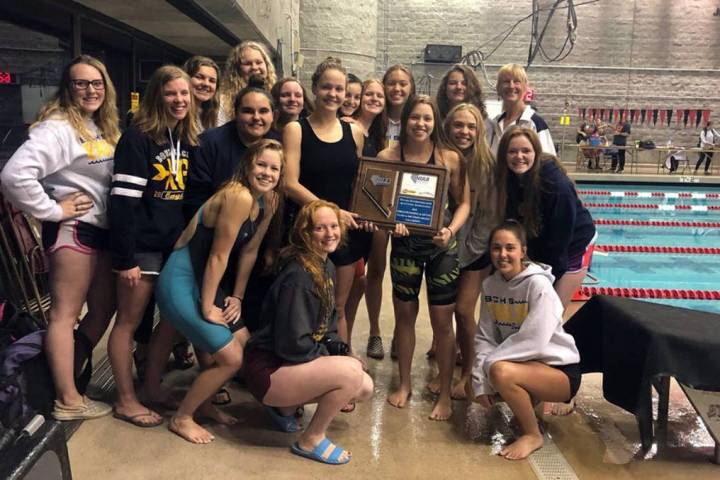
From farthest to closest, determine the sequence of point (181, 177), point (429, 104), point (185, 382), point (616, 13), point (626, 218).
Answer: point (616, 13) → point (626, 218) → point (185, 382) → point (429, 104) → point (181, 177)

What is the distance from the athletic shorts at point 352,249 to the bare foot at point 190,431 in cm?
98

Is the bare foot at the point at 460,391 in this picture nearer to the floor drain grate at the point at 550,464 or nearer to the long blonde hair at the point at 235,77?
the floor drain grate at the point at 550,464

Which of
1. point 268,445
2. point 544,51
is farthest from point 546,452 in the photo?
point 544,51

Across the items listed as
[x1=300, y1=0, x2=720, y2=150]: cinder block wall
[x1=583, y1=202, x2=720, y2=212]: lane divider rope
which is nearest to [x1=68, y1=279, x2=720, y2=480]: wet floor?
[x1=583, y1=202, x2=720, y2=212]: lane divider rope

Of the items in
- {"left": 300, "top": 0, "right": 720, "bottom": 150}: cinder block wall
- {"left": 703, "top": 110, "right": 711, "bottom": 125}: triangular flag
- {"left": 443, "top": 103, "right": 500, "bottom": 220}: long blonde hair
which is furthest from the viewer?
{"left": 703, "top": 110, "right": 711, "bottom": 125}: triangular flag

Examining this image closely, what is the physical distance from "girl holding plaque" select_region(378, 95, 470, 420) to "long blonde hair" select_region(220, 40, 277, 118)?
2.82 feet

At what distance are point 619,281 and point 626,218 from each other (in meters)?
3.96

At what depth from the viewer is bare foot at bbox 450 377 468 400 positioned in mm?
3023

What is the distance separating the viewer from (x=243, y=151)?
2625 mm

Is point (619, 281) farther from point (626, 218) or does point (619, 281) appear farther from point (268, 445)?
point (268, 445)

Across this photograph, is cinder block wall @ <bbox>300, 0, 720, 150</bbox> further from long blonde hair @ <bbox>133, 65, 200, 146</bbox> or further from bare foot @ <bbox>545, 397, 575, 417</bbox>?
long blonde hair @ <bbox>133, 65, 200, 146</bbox>

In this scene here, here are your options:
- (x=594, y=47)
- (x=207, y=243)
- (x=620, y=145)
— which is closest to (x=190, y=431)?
(x=207, y=243)

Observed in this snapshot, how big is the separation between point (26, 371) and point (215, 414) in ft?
2.65

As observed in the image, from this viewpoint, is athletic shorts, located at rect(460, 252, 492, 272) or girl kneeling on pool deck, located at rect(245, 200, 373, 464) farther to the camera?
athletic shorts, located at rect(460, 252, 492, 272)
